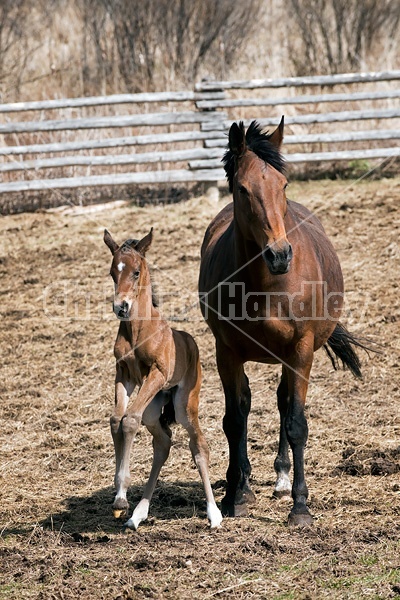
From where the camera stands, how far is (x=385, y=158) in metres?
14.6

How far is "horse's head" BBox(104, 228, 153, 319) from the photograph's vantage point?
16.3ft

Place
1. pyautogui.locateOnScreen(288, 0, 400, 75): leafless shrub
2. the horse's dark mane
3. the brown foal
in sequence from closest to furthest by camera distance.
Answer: the brown foal
the horse's dark mane
pyautogui.locateOnScreen(288, 0, 400, 75): leafless shrub

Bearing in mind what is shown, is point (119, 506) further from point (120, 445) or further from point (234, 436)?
point (234, 436)

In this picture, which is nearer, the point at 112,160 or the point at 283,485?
the point at 283,485

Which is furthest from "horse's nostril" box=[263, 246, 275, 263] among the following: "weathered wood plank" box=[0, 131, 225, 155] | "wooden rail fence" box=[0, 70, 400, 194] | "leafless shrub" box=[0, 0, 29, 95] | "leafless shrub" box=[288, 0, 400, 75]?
"leafless shrub" box=[288, 0, 400, 75]

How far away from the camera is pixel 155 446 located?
5.64 meters

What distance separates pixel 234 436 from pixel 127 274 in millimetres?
1494

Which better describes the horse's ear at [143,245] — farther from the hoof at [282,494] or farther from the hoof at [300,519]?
the hoof at [282,494]

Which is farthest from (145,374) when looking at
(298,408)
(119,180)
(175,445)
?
(119,180)

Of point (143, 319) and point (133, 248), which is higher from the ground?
point (133, 248)

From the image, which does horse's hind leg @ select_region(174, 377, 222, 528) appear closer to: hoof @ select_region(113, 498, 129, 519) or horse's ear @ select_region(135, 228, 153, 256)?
hoof @ select_region(113, 498, 129, 519)

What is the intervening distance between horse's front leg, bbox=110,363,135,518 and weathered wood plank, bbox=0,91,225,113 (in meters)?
9.31

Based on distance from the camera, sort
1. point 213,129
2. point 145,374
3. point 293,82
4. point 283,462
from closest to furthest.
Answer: point 145,374, point 283,462, point 213,129, point 293,82

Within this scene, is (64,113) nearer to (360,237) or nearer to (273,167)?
(360,237)
